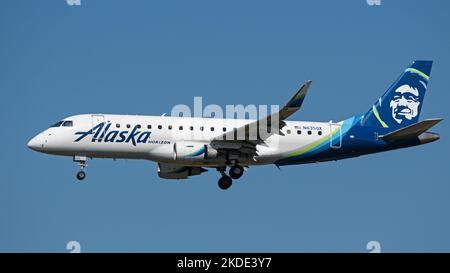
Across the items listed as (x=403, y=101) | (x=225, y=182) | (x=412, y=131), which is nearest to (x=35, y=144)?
(x=225, y=182)

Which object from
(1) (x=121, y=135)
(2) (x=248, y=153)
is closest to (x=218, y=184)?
(2) (x=248, y=153)

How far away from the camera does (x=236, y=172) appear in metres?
59.4

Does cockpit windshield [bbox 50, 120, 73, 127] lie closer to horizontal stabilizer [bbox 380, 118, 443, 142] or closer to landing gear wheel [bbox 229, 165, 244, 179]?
landing gear wheel [bbox 229, 165, 244, 179]

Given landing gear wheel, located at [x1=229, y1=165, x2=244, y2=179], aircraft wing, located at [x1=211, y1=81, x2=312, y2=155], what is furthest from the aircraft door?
landing gear wheel, located at [x1=229, y1=165, x2=244, y2=179]

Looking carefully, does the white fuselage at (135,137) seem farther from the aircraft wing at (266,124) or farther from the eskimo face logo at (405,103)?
the eskimo face logo at (405,103)

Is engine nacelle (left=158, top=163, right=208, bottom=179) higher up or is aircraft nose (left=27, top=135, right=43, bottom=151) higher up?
aircraft nose (left=27, top=135, right=43, bottom=151)

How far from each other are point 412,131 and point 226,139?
468 inches

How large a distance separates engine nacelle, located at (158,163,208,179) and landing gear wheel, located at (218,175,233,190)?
140 inches

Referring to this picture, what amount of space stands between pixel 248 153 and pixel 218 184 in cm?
287

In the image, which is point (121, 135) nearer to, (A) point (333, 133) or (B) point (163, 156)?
(B) point (163, 156)

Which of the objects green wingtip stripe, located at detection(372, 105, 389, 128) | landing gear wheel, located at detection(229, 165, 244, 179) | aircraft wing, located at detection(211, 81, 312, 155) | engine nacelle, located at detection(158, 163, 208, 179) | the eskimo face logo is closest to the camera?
aircraft wing, located at detection(211, 81, 312, 155)

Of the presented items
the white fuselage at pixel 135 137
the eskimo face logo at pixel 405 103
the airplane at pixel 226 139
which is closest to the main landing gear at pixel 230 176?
the airplane at pixel 226 139

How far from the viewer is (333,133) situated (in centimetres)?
6106

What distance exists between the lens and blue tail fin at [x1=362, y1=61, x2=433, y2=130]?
205 ft
